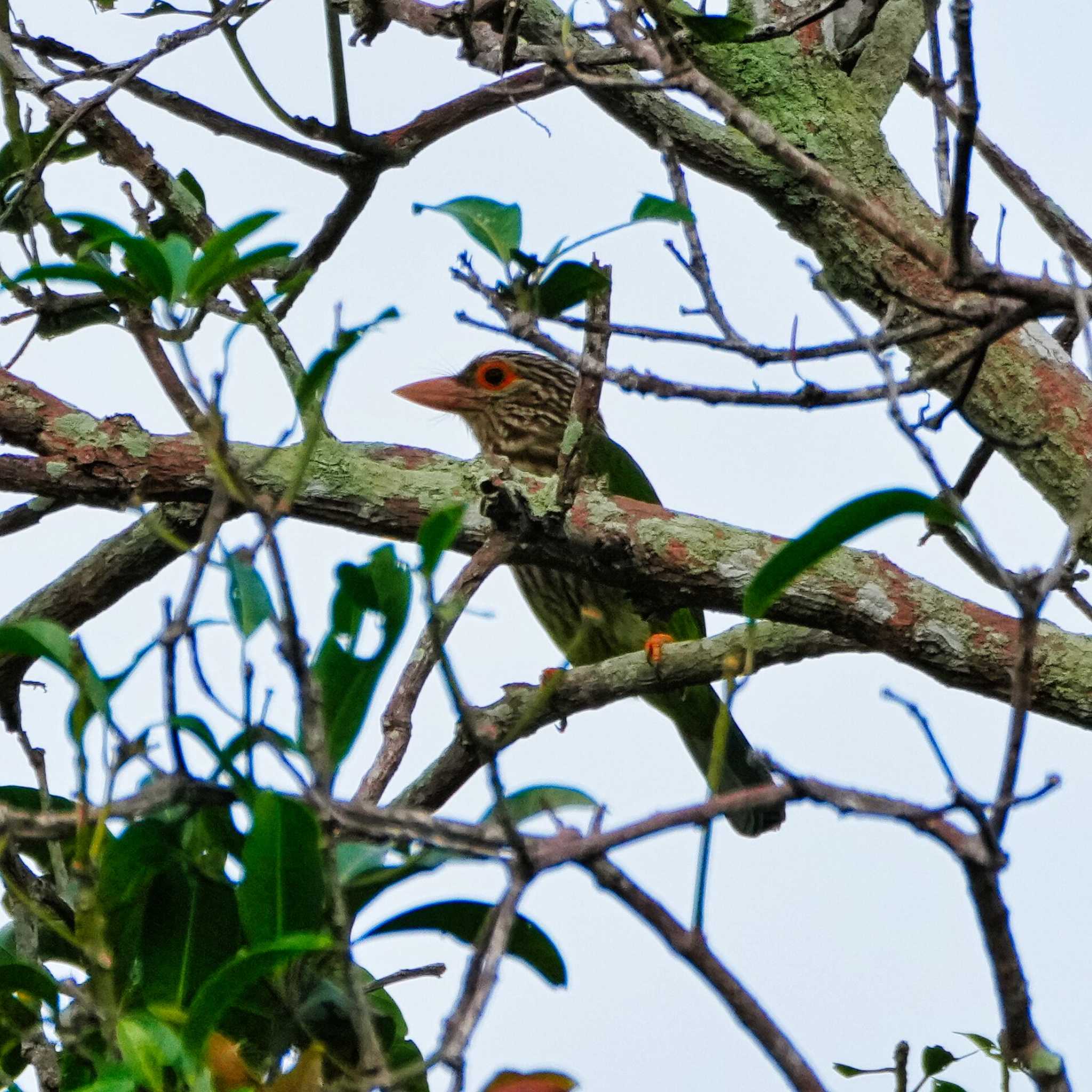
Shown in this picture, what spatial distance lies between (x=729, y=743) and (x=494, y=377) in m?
Answer: 1.41

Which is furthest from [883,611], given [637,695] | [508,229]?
[508,229]

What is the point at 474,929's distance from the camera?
1.57 m

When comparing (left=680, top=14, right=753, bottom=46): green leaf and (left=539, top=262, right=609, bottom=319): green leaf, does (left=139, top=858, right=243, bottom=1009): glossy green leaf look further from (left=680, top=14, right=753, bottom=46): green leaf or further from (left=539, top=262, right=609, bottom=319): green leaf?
(left=680, top=14, right=753, bottom=46): green leaf

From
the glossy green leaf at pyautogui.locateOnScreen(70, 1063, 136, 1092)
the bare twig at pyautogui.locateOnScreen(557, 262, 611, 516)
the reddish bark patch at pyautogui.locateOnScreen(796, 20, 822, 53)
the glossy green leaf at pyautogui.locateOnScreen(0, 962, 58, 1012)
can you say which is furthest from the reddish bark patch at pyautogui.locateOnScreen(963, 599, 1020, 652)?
the glossy green leaf at pyautogui.locateOnScreen(70, 1063, 136, 1092)

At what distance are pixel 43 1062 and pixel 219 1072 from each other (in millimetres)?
261

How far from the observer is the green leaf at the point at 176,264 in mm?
1446

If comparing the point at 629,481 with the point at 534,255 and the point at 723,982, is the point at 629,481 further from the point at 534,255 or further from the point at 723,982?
the point at 723,982

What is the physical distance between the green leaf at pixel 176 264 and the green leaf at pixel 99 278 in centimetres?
5

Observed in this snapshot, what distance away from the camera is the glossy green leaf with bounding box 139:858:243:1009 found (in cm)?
152

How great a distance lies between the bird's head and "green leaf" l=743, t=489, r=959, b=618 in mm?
3458

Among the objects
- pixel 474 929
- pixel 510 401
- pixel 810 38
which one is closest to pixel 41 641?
pixel 474 929

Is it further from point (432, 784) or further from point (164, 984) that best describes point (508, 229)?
point (432, 784)

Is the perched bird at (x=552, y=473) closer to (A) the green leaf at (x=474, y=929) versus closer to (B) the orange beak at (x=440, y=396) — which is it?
(B) the orange beak at (x=440, y=396)

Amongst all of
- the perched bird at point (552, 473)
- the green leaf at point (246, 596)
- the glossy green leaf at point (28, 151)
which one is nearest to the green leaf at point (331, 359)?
the green leaf at point (246, 596)
